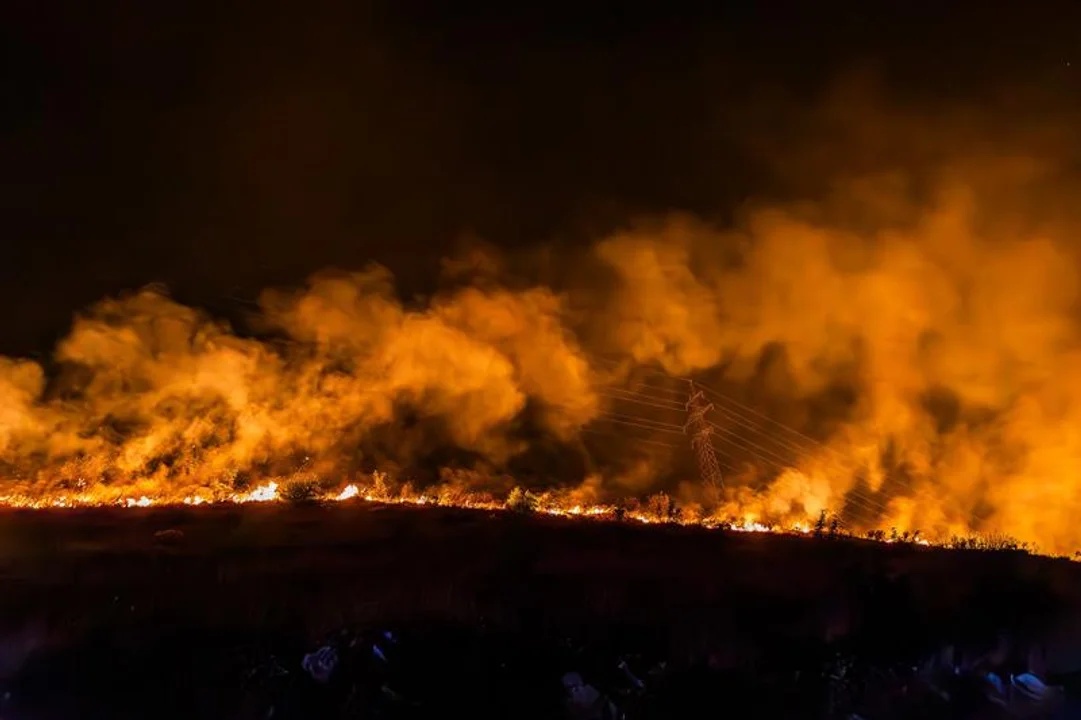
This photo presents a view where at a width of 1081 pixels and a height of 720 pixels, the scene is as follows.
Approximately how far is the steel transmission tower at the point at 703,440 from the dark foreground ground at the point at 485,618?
3.95 meters

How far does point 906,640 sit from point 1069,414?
412 inches

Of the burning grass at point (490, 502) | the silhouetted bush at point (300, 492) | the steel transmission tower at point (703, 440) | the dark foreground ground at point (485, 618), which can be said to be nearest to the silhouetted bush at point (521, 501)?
the burning grass at point (490, 502)

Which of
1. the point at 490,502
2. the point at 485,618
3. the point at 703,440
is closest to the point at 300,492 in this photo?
the point at 490,502

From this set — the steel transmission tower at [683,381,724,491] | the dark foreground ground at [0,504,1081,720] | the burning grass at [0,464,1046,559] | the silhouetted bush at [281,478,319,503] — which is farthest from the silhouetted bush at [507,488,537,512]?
the steel transmission tower at [683,381,724,491]

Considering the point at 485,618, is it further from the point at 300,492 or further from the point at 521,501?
the point at 300,492

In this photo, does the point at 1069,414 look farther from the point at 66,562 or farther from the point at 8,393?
the point at 8,393

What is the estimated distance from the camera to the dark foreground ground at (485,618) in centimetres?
816

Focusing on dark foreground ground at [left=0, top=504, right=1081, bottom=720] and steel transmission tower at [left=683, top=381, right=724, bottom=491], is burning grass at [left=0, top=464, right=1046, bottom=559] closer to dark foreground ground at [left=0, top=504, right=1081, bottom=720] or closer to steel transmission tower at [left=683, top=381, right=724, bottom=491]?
dark foreground ground at [left=0, top=504, right=1081, bottom=720]

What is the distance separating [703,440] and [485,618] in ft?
26.2

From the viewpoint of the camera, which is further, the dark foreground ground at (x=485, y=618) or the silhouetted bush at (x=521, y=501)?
the silhouetted bush at (x=521, y=501)

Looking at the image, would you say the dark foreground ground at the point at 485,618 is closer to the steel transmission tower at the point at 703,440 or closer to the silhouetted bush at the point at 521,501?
the silhouetted bush at the point at 521,501

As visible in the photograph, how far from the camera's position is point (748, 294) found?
1739cm

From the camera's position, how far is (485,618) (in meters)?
9.20

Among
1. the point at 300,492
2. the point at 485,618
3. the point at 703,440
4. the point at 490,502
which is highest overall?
the point at 703,440
